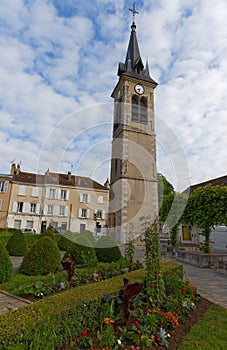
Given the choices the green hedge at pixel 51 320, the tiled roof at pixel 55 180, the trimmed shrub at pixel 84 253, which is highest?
the tiled roof at pixel 55 180

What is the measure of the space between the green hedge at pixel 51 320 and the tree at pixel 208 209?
753 cm

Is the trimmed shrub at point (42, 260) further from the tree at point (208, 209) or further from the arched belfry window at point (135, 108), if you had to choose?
the arched belfry window at point (135, 108)

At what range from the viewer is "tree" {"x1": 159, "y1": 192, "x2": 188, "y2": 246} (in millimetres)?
12469

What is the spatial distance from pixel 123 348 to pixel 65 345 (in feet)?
2.13

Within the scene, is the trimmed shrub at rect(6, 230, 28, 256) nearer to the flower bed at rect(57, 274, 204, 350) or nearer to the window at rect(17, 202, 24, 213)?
the flower bed at rect(57, 274, 204, 350)

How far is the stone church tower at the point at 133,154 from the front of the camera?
52.8 feet

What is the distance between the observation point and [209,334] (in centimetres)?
308

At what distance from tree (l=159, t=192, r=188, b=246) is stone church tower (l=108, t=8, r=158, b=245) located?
1.88 meters

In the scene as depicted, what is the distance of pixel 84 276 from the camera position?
491 centimetres

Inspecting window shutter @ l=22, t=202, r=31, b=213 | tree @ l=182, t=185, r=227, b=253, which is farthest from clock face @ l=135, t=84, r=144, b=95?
window shutter @ l=22, t=202, r=31, b=213

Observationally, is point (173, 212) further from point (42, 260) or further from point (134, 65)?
point (134, 65)

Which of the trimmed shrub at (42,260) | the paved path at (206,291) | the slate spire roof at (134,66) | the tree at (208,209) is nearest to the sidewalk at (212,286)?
the paved path at (206,291)

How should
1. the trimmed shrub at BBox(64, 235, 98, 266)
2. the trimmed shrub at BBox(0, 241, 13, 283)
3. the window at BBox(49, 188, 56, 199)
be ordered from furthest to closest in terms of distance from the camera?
the window at BBox(49, 188, 56, 199), the trimmed shrub at BBox(64, 235, 98, 266), the trimmed shrub at BBox(0, 241, 13, 283)

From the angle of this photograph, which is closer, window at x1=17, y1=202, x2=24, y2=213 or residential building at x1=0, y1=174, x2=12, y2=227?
residential building at x1=0, y1=174, x2=12, y2=227
